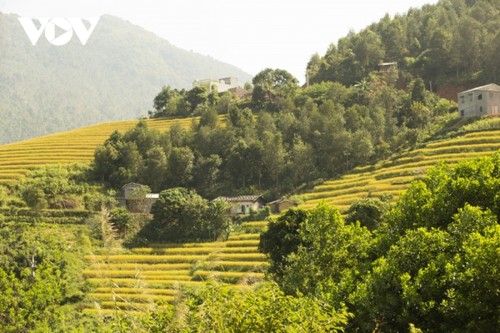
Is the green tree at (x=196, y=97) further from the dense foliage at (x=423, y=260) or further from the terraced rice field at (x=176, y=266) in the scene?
the dense foliage at (x=423, y=260)

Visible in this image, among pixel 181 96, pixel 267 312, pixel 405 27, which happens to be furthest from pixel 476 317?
pixel 405 27

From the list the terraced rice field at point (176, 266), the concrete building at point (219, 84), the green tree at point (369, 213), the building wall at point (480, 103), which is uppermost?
the concrete building at point (219, 84)

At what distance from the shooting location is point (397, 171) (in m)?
58.0

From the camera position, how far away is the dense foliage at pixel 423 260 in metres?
16.3

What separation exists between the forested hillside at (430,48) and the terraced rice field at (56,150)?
93.0ft

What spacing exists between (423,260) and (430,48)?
81169 millimetres

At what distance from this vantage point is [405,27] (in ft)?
354

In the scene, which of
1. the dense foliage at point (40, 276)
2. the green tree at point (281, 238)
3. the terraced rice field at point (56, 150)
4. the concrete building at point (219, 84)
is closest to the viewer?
the dense foliage at point (40, 276)

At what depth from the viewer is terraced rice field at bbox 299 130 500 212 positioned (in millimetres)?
54344

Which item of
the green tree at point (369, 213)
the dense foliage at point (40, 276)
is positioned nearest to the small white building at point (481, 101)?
the green tree at point (369, 213)

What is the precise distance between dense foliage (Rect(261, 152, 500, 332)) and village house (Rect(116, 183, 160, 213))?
39.4m

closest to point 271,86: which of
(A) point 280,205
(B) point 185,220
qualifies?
(A) point 280,205

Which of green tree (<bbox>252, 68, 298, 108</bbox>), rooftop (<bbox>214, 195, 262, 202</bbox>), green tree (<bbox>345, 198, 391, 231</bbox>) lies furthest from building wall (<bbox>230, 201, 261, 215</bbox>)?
green tree (<bbox>252, 68, 298, 108</bbox>)

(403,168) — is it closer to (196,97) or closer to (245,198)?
(245,198)
